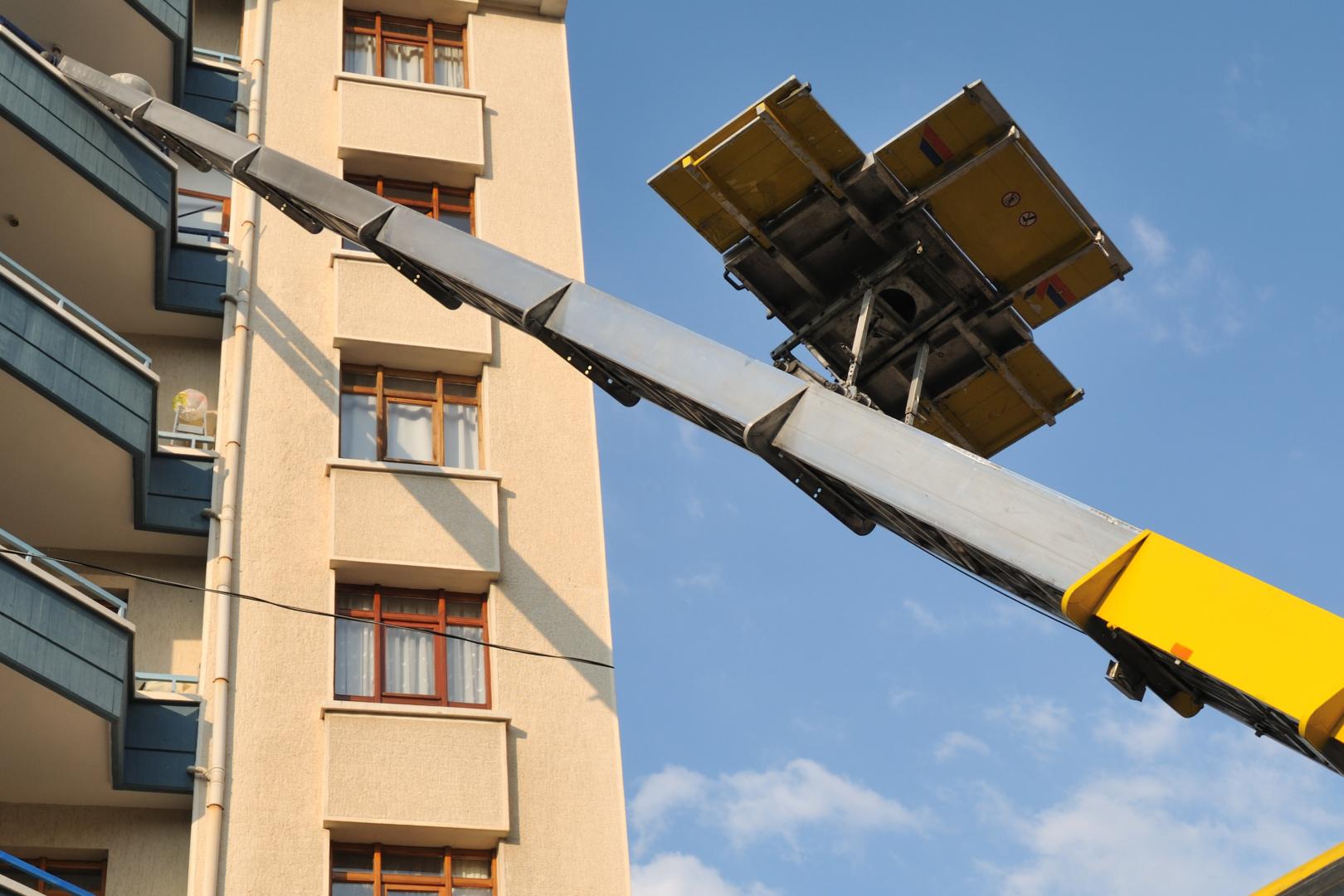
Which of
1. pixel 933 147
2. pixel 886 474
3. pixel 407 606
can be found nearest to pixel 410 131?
pixel 407 606

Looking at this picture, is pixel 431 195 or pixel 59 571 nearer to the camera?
pixel 59 571

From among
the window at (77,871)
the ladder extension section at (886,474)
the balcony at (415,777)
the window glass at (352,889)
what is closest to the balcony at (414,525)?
the balcony at (415,777)

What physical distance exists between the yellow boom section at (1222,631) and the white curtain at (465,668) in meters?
10.4

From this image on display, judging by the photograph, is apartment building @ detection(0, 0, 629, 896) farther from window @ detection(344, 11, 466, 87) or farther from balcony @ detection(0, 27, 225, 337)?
window @ detection(344, 11, 466, 87)

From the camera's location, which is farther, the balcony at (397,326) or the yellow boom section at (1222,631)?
the balcony at (397,326)

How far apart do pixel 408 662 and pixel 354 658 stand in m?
0.62

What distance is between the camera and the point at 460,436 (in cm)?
2308

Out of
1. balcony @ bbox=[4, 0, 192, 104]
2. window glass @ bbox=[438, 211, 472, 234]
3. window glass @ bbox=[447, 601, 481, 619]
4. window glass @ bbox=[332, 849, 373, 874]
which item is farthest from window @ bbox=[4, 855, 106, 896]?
balcony @ bbox=[4, 0, 192, 104]

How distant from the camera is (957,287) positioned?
14.9m

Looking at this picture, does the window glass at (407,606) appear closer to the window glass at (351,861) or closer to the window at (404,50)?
the window glass at (351,861)

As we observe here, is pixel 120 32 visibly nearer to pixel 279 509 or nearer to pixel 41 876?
pixel 279 509

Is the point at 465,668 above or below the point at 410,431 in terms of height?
below

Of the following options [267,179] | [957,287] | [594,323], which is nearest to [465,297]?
[594,323]

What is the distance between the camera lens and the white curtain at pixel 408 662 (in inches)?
811
